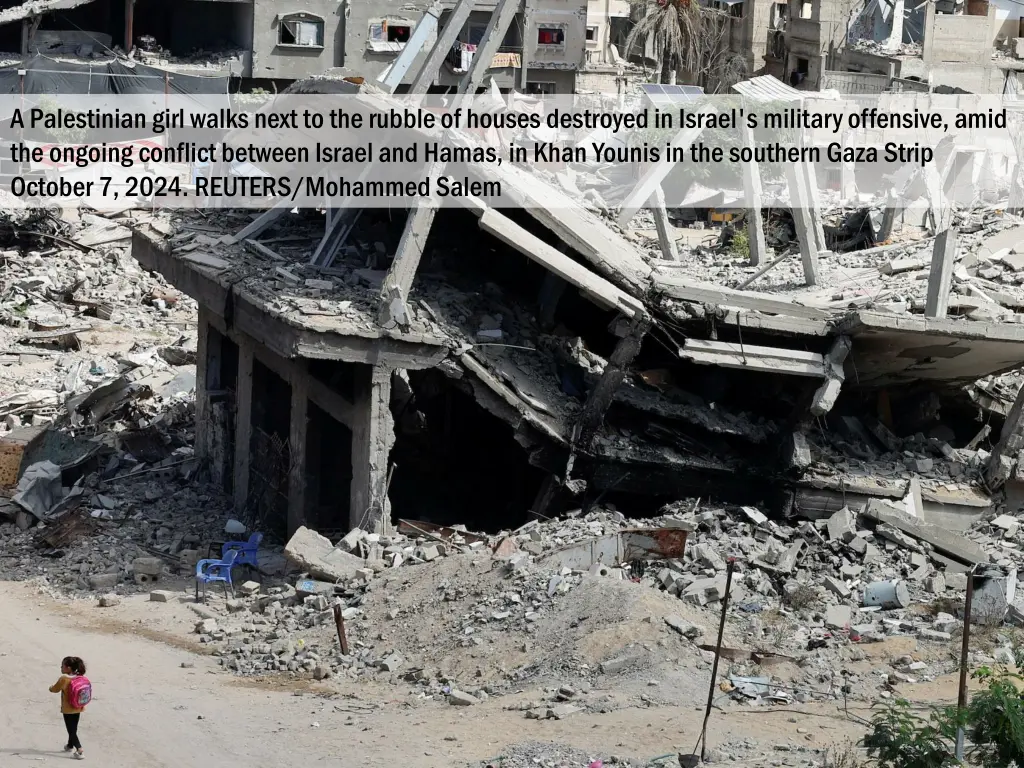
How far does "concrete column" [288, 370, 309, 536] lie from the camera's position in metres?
→ 15.0

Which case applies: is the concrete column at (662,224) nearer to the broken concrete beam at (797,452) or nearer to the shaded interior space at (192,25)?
the broken concrete beam at (797,452)

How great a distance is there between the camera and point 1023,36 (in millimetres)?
40125

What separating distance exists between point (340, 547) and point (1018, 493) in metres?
6.19

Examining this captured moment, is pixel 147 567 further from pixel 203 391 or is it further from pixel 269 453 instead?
pixel 203 391

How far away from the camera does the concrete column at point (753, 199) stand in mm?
17016

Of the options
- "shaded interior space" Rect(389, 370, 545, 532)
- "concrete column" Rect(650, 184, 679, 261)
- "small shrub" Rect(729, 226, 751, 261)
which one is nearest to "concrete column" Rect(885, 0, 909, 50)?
"small shrub" Rect(729, 226, 751, 261)

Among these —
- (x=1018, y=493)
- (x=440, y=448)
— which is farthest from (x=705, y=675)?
(x=440, y=448)

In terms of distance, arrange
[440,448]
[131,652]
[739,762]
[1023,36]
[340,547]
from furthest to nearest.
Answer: [1023,36], [440,448], [340,547], [131,652], [739,762]

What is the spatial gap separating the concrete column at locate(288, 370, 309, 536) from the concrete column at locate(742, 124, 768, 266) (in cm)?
547

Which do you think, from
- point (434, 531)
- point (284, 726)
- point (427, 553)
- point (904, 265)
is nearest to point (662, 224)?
point (904, 265)

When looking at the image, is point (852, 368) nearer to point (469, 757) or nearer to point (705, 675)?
point (705, 675)

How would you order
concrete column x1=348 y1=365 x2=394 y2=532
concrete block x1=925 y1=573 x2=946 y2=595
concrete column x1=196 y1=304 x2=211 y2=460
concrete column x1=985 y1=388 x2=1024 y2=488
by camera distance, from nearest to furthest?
1. concrete block x1=925 y1=573 x2=946 y2=595
2. concrete column x1=348 y1=365 x2=394 y2=532
3. concrete column x1=985 y1=388 x2=1024 y2=488
4. concrete column x1=196 y1=304 x2=211 y2=460

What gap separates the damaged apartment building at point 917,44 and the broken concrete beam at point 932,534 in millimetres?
23434

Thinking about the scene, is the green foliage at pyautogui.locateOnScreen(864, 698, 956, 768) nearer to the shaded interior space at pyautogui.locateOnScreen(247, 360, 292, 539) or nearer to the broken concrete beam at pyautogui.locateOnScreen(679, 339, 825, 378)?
the broken concrete beam at pyautogui.locateOnScreen(679, 339, 825, 378)
